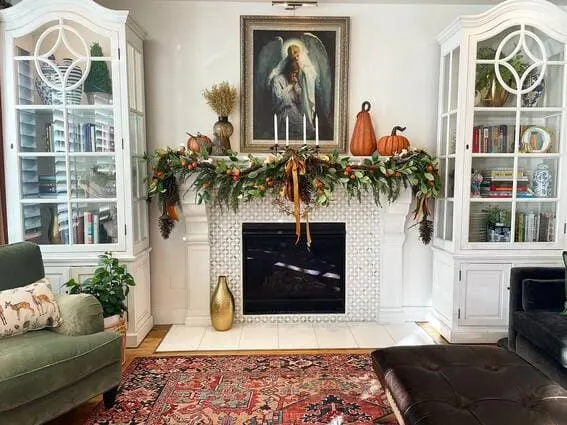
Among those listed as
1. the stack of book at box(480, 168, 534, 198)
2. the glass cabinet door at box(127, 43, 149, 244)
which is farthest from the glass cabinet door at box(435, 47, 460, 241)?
the glass cabinet door at box(127, 43, 149, 244)

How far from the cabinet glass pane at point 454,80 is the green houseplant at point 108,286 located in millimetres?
2673

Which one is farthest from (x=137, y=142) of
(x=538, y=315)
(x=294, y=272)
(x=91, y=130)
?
(x=538, y=315)

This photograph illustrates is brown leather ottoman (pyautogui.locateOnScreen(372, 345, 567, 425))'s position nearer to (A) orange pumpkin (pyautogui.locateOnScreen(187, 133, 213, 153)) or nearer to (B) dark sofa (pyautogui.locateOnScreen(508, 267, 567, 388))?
(B) dark sofa (pyautogui.locateOnScreen(508, 267, 567, 388))

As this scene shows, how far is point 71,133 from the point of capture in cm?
305

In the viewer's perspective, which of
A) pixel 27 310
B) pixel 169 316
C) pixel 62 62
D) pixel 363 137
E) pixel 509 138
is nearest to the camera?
pixel 27 310

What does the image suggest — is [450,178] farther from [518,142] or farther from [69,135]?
[69,135]

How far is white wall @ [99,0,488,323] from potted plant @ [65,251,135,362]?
79cm

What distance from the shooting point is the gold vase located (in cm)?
339

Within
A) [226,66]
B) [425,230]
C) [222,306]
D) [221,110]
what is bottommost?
[222,306]

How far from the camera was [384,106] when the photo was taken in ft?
11.6

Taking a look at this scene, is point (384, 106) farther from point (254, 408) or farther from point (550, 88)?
point (254, 408)

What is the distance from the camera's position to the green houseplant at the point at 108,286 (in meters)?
2.67

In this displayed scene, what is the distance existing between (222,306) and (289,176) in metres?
1.16

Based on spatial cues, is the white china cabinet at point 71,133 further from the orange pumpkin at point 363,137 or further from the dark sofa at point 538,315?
the dark sofa at point 538,315
